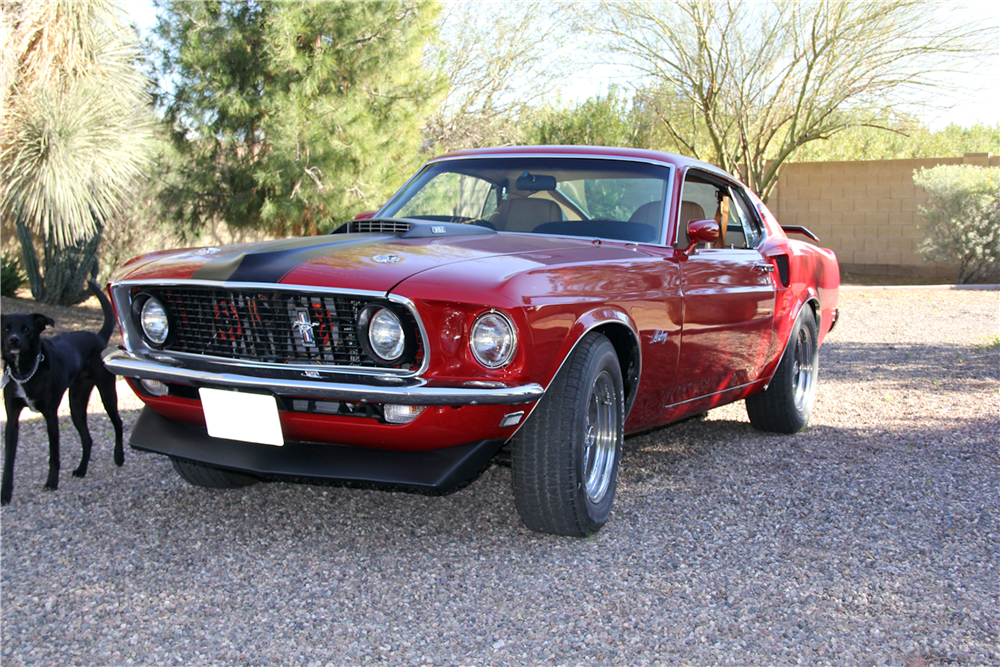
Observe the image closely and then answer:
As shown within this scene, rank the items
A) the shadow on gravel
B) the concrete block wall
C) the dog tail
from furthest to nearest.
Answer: the concrete block wall < the shadow on gravel < the dog tail

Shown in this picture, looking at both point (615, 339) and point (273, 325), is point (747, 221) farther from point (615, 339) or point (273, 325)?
point (273, 325)

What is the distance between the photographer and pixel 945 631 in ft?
8.67

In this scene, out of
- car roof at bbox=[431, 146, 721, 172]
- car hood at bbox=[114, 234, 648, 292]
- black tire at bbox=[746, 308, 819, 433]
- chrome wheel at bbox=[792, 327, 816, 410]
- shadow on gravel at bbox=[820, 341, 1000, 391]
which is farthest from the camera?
shadow on gravel at bbox=[820, 341, 1000, 391]

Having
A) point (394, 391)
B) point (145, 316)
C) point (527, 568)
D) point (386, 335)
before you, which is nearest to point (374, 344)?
point (386, 335)

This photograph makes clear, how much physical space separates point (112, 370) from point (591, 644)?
2107mm

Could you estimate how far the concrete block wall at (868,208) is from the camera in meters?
16.6

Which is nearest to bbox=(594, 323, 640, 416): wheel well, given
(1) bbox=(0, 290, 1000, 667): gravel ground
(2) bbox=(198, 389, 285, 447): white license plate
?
(1) bbox=(0, 290, 1000, 667): gravel ground

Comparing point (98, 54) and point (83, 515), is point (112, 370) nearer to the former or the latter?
point (83, 515)

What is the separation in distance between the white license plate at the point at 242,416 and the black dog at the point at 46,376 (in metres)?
1.33

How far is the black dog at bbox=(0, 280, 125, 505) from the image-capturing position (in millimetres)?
3984

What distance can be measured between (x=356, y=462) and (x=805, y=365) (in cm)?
344

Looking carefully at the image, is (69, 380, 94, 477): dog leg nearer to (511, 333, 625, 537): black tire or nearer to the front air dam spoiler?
the front air dam spoiler

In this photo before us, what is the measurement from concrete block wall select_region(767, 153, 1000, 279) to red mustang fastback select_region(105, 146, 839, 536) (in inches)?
547

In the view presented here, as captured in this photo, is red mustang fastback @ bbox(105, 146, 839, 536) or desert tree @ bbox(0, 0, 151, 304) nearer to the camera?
red mustang fastback @ bbox(105, 146, 839, 536)
